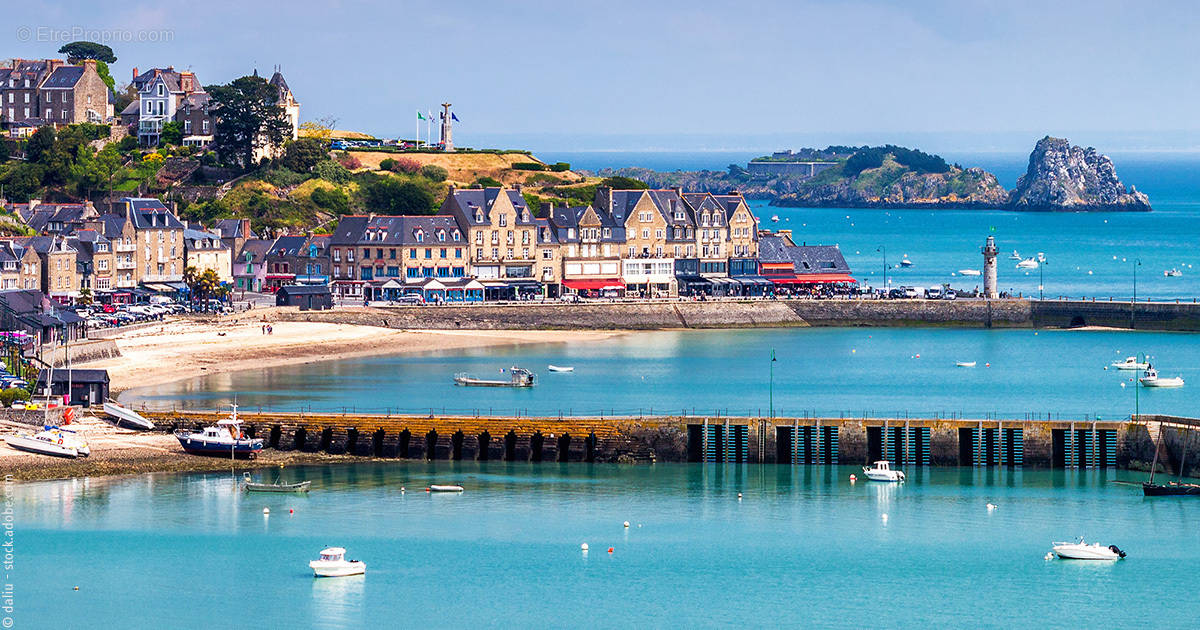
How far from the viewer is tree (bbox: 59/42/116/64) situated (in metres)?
187

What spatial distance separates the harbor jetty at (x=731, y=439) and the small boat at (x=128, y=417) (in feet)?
3.09

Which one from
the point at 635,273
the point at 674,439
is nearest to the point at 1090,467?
the point at 674,439

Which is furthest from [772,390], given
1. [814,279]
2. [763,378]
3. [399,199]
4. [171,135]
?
[171,135]

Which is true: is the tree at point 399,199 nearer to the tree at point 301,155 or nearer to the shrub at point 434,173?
the tree at point 301,155

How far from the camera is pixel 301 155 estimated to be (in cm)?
15988

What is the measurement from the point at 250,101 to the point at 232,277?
2472cm

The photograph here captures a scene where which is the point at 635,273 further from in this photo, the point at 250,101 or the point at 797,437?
the point at 797,437

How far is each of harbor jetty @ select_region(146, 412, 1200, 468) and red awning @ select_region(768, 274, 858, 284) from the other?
6281 cm

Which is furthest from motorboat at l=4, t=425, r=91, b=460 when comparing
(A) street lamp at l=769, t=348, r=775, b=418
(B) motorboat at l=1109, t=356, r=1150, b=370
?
(B) motorboat at l=1109, t=356, r=1150, b=370

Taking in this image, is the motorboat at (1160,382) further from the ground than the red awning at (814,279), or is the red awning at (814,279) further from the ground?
the red awning at (814,279)

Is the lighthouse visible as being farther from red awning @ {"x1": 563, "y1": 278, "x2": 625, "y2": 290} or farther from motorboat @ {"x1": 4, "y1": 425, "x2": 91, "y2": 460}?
motorboat @ {"x1": 4, "y1": 425, "x2": 91, "y2": 460}

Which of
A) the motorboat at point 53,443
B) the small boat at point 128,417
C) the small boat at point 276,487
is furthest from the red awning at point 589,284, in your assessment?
the small boat at point 276,487

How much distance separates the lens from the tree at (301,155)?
159625mm

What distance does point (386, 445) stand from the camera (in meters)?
78.8
